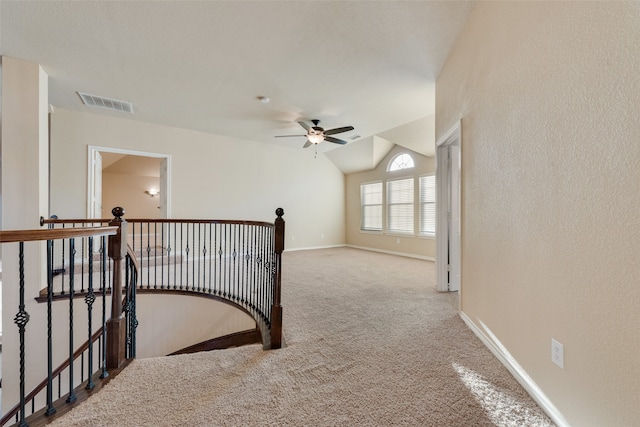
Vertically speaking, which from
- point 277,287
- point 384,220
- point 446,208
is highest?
point 446,208

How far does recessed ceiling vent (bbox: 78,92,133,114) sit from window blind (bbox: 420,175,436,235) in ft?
18.7

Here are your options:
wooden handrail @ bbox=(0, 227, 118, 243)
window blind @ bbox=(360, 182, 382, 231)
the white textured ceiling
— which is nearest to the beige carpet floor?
wooden handrail @ bbox=(0, 227, 118, 243)

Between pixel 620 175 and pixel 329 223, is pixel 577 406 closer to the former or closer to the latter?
pixel 620 175

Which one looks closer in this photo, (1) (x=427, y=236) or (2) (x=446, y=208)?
(2) (x=446, y=208)

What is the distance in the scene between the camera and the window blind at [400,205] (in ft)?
20.4

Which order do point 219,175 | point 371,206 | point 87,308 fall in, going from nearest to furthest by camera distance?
point 87,308, point 219,175, point 371,206

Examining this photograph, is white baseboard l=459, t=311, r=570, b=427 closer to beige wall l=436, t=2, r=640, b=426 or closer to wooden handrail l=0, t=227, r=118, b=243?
beige wall l=436, t=2, r=640, b=426

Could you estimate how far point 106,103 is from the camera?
403cm

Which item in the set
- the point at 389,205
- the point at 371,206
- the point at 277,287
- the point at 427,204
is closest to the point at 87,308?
the point at 277,287

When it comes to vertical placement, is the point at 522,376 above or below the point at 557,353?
below

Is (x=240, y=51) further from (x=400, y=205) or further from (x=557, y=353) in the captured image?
(x=400, y=205)

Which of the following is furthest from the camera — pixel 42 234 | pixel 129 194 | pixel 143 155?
pixel 129 194

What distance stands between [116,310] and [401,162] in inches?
240

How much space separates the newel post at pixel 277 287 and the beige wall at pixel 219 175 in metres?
3.96
